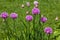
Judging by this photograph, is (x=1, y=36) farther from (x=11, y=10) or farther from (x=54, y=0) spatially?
(x=54, y=0)

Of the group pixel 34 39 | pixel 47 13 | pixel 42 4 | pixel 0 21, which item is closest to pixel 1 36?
pixel 0 21

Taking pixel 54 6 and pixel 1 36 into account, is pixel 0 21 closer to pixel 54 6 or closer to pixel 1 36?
pixel 1 36

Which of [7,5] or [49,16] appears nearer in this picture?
[49,16]

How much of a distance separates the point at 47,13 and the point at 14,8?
77 centimetres

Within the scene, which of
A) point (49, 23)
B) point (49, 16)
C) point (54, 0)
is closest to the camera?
point (49, 23)

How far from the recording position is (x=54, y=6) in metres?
4.59

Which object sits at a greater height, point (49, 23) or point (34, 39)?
point (34, 39)

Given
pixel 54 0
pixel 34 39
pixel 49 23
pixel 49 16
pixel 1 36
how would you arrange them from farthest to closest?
pixel 54 0 < pixel 49 16 < pixel 49 23 < pixel 1 36 < pixel 34 39

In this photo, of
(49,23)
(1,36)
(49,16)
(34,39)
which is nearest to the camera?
(34,39)

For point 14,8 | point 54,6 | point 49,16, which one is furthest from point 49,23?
point 14,8

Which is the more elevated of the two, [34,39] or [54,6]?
[34,39]

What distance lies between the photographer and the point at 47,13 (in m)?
4.36

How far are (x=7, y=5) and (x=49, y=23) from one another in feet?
4.23

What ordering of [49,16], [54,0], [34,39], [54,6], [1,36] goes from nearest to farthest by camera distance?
[34,39], [1,36], [49,16], [54,6], [54,0]
